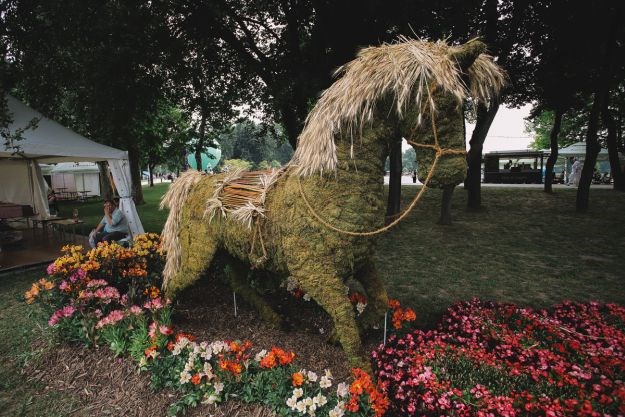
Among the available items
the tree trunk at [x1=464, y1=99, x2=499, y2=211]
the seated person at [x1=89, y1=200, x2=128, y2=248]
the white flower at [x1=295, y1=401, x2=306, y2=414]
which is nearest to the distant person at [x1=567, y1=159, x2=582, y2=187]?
the tree trunk at [x1=464, y1=99, x2=499, y2=211]

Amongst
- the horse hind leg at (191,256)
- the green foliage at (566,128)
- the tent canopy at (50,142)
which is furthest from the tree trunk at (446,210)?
the green foliage at (566,128)

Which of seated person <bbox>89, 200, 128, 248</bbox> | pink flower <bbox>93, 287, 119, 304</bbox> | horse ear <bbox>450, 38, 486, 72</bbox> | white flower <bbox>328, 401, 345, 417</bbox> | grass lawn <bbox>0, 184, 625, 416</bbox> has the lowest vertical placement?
grass lawn <bbox>0, 184, 625, 416</bbox>

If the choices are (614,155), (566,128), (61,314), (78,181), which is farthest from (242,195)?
(566,128)

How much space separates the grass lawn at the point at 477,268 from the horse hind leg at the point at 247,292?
175cm

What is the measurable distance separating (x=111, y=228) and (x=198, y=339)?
433cm

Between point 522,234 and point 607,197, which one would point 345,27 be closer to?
point 522,234

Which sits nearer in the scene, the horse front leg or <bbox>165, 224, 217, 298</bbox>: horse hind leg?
the horse front leg

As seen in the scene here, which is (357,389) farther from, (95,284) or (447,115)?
(95,284)

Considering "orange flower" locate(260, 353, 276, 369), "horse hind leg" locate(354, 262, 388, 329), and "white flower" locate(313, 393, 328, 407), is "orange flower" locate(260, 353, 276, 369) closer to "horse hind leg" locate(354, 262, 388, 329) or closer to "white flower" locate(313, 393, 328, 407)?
"white flower" locate(313, 393, 328, 407)

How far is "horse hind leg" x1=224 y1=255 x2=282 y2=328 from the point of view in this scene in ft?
12.3

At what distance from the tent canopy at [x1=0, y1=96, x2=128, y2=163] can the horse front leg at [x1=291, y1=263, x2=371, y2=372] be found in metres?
6.18

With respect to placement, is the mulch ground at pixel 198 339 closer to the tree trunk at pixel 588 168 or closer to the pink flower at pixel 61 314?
the pink flower at pixel 61 314

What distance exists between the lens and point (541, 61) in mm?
9992

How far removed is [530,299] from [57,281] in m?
6.18
